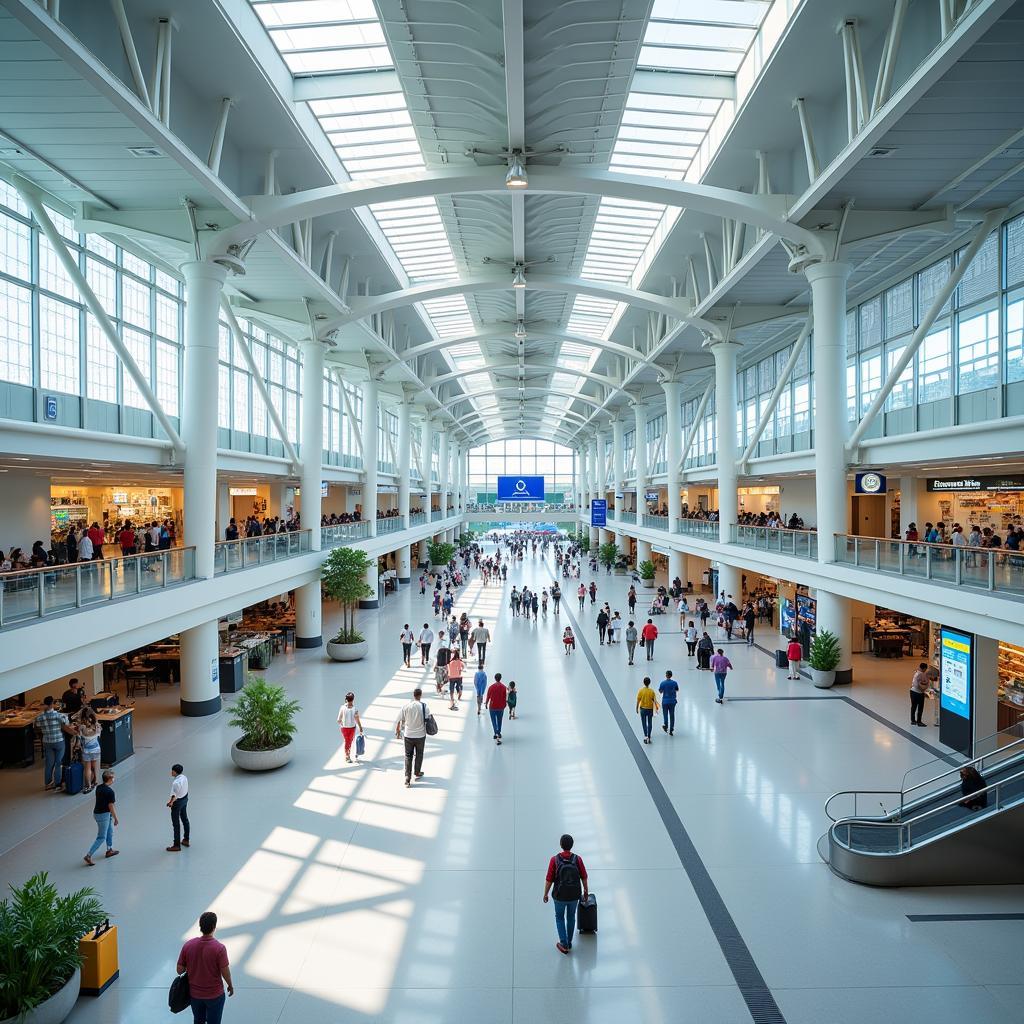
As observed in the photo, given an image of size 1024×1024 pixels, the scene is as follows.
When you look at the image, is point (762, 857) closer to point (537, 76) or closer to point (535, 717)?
point (535, 717)

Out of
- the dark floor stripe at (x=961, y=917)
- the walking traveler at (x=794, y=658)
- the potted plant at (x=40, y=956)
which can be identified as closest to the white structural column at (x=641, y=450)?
the walking traveler at (x=794, y=658)

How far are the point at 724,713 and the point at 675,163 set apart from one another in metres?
13.3

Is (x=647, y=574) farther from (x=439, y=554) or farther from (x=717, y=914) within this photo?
(x=717, y=914)

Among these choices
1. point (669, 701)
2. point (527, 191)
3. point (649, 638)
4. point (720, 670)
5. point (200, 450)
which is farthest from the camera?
point (649, 638)

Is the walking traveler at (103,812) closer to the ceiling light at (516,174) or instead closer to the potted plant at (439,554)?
the ceiling light at (516,174)

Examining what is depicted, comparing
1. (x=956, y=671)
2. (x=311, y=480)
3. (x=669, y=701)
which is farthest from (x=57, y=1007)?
(x=311, y=480)

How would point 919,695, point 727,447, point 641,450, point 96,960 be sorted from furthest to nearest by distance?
point 641,450
point 727,447
point 919,695
point 96,960

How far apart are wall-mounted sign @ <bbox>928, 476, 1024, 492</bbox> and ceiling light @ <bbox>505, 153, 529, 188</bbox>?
12821 millimetres

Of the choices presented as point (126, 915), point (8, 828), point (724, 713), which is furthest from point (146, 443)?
point (724, 713)

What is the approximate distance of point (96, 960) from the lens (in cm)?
580

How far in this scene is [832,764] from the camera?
1110 centimetres

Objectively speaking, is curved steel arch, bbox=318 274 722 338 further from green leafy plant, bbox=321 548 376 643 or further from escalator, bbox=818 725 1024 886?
escalator, bbox=818 725 1024 886

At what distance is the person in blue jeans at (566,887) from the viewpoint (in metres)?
6.16

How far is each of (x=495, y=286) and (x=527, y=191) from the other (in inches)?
334
